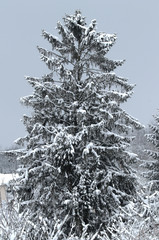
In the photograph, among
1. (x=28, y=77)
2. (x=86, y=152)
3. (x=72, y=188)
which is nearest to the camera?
(x=86, y=152)

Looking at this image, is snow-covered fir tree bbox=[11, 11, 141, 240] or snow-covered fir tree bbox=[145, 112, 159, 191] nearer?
snow-covered fir tree bbox=[11, 11, 141, 240]

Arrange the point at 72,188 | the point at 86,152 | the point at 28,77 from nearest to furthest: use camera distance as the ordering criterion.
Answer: the point at 86,152 → the point at 72,188 → the point at 28,77

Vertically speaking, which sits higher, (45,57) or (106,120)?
(45,57)

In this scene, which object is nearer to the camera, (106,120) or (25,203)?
(25,203)

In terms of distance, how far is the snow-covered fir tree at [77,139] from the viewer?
1011 cm

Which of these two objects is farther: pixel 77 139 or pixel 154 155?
pixel 154 155

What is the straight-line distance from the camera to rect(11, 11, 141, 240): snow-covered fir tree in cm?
1011

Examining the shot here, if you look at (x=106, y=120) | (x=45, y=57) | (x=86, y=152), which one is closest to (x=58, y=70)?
(x=45, y=57)

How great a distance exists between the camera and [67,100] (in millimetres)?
11898

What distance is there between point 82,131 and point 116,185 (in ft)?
8.19

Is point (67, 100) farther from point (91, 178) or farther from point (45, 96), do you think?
point (91, 178)

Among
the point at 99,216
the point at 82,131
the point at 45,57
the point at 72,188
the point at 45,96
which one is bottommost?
the point at 99,216

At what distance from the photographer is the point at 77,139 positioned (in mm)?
10227

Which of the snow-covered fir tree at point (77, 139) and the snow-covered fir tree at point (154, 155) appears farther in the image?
the snow-covered fir tree at point (154, 155)
